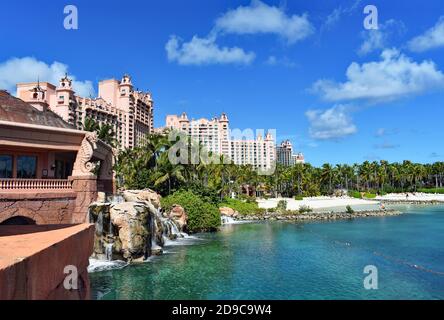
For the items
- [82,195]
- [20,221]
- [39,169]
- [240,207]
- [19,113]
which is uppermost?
[19,113]

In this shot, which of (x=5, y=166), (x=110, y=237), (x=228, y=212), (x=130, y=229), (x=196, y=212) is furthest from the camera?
(x=228, y=212)

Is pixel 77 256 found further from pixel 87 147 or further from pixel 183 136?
pixel 183 136

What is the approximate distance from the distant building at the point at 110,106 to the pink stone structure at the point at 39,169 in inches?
3539

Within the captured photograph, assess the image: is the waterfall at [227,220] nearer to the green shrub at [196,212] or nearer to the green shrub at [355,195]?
the green shrub at [196,212]

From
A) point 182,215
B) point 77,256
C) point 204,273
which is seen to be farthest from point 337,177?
point 77,256

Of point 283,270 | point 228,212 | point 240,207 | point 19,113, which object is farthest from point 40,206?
point 240,207

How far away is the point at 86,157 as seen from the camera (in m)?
20.9

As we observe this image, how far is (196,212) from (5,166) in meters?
24.9

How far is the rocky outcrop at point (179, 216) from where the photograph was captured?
40.4 metres

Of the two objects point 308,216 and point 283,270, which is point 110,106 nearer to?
point 308,216

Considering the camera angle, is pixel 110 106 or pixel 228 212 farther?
pixel 110 106

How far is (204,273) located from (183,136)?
36.5 meters

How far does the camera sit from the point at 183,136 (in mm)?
57312
